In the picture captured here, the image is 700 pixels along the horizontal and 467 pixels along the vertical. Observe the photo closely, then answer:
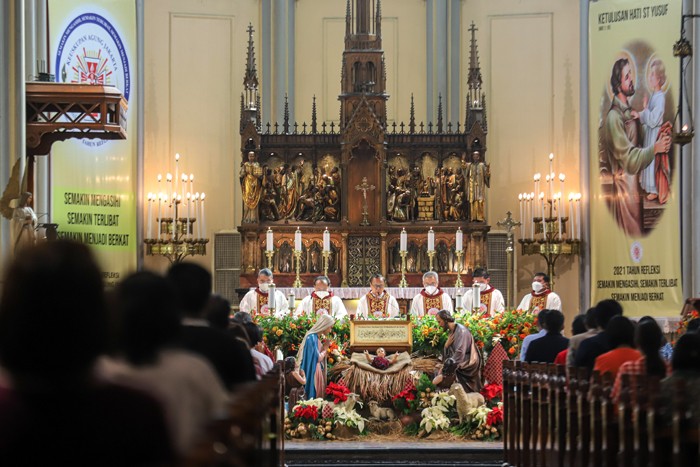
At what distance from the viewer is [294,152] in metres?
19.3

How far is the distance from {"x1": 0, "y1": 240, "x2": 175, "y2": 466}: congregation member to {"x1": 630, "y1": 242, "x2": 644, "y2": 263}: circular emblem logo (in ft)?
58.7

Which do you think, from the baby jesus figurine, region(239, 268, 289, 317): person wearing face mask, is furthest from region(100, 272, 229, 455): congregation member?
region(239, 268, 289, 317): person wearing face mask

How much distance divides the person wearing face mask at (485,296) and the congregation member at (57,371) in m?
14.4

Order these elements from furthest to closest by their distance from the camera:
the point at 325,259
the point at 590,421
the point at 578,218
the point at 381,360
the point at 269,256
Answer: the point at 578,218, the point at 325,259, the point at 269,256, the point at 381,360, the point at 590,421

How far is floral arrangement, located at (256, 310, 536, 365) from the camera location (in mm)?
15141

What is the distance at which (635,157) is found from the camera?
66.3ft

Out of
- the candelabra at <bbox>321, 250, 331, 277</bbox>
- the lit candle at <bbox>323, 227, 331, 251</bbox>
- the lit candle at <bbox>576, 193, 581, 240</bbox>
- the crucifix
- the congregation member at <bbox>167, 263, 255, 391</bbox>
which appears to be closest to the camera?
the congregation member at <bbox>167, 263, 255, 391</bbox>

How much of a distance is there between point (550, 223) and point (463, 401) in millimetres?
6683

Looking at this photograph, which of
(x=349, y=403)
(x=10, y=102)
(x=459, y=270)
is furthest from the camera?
(x=459, y=270)

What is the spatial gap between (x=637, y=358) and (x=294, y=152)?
1157cm

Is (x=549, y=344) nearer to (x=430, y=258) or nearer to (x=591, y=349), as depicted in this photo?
(x=591, y=349)

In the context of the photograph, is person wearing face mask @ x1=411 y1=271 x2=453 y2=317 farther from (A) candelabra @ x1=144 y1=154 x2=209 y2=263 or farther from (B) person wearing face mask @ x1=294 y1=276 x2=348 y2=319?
(A) candelabra @ x1=144 y1=154 x2=209 y2=263

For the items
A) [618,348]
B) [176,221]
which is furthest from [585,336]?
[176,221]

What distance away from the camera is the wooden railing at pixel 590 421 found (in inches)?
240
